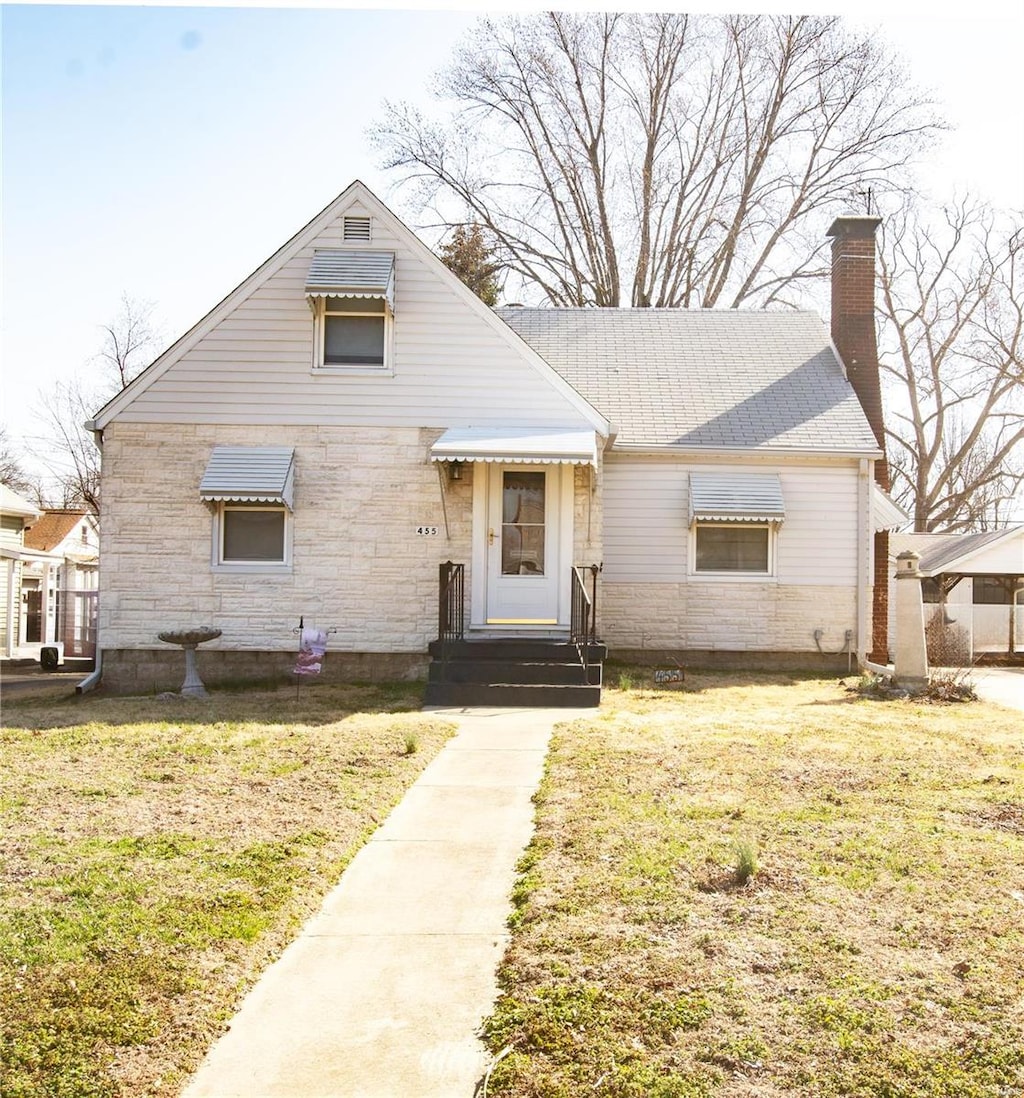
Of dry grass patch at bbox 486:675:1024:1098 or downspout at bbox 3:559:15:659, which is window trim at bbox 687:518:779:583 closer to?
dry grass patch at bbox 486:675:1024:1098

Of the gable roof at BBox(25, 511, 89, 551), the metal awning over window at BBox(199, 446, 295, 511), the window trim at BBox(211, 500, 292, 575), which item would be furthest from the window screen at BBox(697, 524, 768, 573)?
the gable roof at BBox(25, 511, 89, 551)

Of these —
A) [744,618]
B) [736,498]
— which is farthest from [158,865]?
[744,618]

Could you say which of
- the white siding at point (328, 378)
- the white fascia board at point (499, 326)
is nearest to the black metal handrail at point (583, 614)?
the white fascia board at point (499, 326)

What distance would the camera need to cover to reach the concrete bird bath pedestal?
1292cm

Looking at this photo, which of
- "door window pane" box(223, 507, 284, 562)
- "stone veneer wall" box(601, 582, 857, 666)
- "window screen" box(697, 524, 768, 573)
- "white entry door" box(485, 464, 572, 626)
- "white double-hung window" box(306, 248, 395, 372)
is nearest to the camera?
"white double-hung window" box(306, 248, 395, 372)

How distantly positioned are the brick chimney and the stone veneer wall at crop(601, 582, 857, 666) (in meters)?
0.90

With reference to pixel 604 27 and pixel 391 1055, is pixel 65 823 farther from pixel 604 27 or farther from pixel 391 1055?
pixel 604 27

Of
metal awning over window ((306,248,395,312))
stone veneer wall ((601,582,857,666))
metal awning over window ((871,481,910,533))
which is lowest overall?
stone veneer wall ((601,582,857,666))

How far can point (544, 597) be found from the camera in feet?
46.8

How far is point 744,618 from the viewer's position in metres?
16.2

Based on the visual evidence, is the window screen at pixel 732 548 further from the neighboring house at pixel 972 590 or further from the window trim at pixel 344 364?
the neighboring house at pixel 972 590

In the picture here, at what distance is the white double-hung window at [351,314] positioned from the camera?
A: 46.1 ft

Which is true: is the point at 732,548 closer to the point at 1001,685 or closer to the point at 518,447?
the point at 1001,685

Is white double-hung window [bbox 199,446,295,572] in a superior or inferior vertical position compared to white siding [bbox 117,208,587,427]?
inferior
